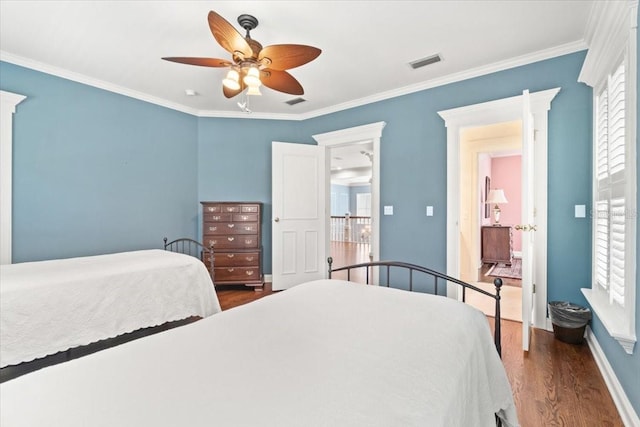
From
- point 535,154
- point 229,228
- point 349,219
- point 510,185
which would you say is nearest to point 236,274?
point 229,228

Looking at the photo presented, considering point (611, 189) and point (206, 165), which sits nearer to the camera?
point (611, 189)

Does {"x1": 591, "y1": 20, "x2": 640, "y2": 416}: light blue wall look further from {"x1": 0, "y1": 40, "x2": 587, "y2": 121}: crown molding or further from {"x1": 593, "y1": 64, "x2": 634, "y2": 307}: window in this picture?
{"x1": 0, "y1": 40, "x2": 587, "y2": 121}: crown molding

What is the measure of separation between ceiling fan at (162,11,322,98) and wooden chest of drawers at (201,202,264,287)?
2.10m

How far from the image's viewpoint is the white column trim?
9.50 ft

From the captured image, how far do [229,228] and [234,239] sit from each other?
0.56 feet

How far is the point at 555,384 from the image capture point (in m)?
2.00

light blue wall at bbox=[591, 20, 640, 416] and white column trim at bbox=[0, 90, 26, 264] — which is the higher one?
white column trim at bbox=[0, 90, 26, 264]

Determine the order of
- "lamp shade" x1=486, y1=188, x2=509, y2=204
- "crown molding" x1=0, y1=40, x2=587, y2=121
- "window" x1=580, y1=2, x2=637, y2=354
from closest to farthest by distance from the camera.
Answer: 1. "window" x1=580, y1=2, x2=637, y2=354
2. "crown molding" x1=0, y1=40, x2=587, y2=121
3. "lamp shade" x1=486, y1=188, x2=509, y2=204

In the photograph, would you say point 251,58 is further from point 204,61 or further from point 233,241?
point 233,241

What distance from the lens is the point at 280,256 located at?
4367 millimetres

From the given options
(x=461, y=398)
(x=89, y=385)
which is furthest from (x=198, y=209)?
(x=461, y=398)

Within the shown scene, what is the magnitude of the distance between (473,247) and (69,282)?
5.24 m

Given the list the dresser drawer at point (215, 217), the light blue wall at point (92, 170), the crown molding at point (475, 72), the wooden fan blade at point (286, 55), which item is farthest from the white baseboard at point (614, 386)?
the light blue wall at point (92, 170)

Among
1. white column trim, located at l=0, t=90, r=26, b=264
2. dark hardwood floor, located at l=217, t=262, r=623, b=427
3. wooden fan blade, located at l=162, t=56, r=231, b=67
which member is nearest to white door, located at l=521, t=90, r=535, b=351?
dark hardwood floor, located at l=217, t=262, r=623, b=427
